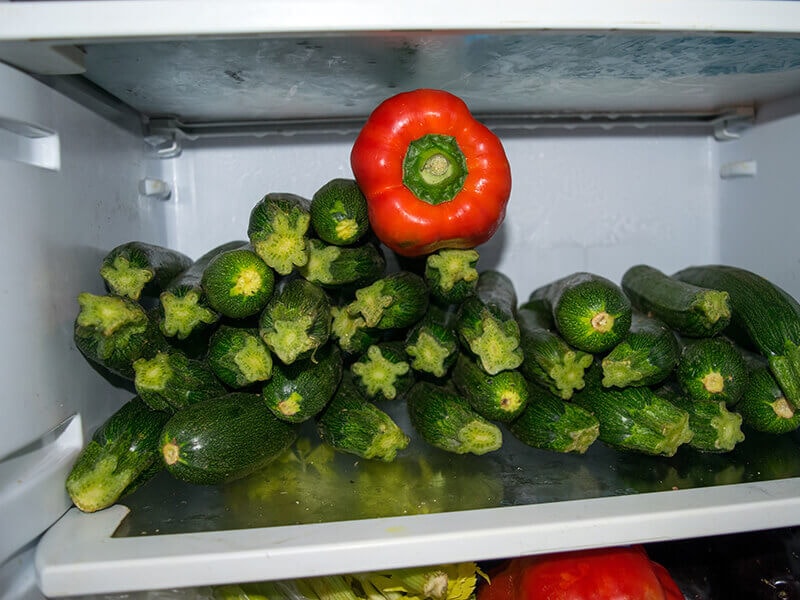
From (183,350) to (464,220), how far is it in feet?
1.55

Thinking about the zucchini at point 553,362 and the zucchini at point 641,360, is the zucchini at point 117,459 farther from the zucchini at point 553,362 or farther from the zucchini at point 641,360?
the zucchini at point 641,360

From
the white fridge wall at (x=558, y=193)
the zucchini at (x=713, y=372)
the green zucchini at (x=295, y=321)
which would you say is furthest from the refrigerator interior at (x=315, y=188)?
the green zucchini at (x=295, y=321)

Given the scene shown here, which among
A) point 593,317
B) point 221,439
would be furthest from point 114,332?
point 593,317

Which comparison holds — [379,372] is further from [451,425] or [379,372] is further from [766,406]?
[766,406]

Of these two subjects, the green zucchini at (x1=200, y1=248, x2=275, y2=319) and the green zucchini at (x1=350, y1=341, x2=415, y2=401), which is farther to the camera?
the green zucchini at (x1=350, y1=341, x2=415, y2=401)

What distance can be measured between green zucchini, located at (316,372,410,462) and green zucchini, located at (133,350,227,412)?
17 cm

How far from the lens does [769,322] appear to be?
3.22 ft

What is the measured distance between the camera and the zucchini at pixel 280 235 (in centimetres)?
86

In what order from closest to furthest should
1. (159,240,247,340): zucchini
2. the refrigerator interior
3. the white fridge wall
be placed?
1. the refrigerator interior
2. (159,240,247,340): zucchini
3. the white fridge wall

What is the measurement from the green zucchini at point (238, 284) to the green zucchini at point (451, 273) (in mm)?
239

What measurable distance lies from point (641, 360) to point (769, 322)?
228mm

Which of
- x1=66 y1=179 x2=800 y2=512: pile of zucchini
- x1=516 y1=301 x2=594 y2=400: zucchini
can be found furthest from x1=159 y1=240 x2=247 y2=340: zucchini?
x1=516 y1=301 x2=594 y2=400: zucchini

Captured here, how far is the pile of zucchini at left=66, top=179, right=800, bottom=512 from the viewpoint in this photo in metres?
0.86

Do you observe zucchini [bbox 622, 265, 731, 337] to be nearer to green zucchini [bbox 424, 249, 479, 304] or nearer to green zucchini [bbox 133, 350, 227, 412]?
green zucchini [bbox 424, 249, 479, 304]
